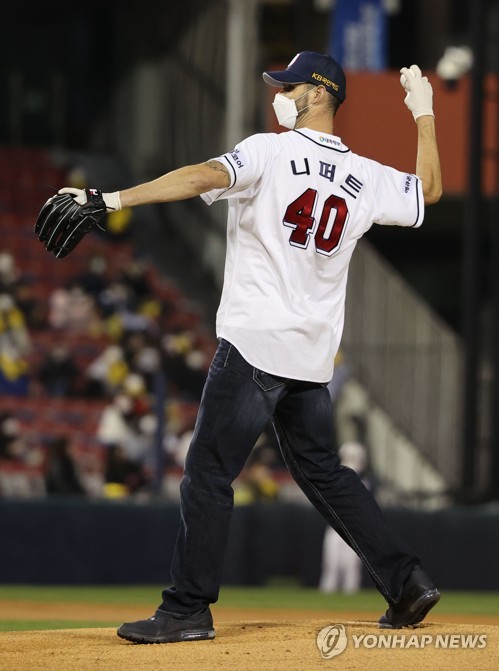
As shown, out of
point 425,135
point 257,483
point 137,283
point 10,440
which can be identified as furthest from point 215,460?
point 137,283

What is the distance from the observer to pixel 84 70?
2572 cm

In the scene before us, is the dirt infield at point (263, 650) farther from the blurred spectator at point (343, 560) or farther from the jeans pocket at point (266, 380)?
the blurred spectator at point (343, 560)

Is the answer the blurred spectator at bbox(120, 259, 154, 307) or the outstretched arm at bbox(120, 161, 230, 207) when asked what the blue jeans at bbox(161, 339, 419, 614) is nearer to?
the outstretched arm at bbox(120, 161, 230, 207)

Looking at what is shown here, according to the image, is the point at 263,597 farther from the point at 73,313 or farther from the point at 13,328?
the point at 73,313

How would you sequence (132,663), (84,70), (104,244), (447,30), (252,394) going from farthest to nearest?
(84,70)
(447,30)
(104,244)
(252,394)
(132,663)

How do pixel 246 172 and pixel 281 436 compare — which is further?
pixel 281 436

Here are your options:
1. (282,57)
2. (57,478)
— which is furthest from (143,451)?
(282,57)

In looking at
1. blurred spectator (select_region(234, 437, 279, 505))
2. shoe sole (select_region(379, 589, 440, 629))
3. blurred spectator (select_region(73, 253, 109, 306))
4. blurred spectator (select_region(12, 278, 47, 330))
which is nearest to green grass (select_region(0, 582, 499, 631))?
blurred spectator (select_region(234, 437, 279, 505))

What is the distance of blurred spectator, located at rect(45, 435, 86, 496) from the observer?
1430 cm

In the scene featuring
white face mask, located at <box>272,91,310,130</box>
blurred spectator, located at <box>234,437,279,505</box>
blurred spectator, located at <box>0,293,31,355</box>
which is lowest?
blurred spectator, located at <box>234,437,279,505</box>

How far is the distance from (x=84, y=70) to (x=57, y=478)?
12.8m

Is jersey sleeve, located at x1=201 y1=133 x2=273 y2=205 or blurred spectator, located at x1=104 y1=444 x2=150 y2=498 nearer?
jersey sleeve, located at x1=201 y1=133 x2=273 y2=205

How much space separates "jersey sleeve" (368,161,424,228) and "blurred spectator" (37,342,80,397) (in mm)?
11259

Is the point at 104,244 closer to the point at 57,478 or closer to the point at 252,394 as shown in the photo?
the point at 57,478
